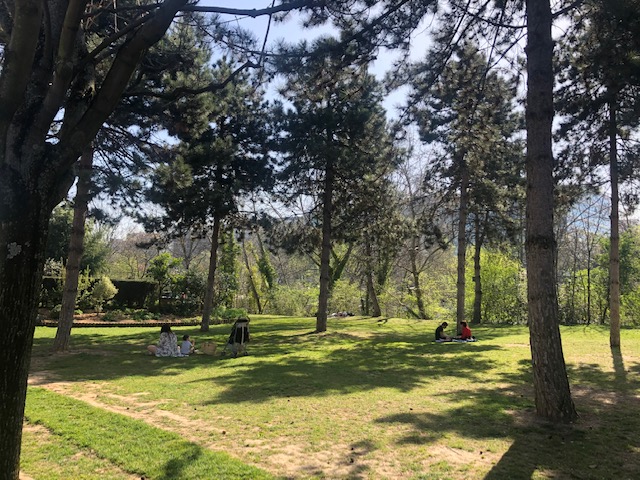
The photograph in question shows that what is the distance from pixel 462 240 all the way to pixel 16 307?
17.3 metres

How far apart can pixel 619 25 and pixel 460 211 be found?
11126 millimetres

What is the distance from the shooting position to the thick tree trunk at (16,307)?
10.6ft

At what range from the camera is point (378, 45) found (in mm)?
7641

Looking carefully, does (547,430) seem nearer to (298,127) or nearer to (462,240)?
(462,240)

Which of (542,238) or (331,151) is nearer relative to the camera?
(542,238)

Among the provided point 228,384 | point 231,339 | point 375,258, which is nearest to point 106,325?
point 231,339

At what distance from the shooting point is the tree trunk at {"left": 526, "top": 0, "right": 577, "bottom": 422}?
5973 mm

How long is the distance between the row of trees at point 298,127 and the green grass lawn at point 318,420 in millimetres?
1110

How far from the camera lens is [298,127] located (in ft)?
58.4

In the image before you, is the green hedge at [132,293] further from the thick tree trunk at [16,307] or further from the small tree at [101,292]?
the thick tree trunk at [16,307]

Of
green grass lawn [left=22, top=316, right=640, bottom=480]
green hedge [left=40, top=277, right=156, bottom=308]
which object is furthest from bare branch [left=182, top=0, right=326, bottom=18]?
green hedge [left=40, top=277, right=156, bottom=308]

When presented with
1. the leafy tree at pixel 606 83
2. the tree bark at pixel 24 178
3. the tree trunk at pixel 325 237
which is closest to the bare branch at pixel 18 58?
the tree bark at pixel 24 178

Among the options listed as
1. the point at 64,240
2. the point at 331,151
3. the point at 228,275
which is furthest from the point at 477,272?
the point at 64,240

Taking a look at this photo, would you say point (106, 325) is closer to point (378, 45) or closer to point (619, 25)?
point (378, 45)
